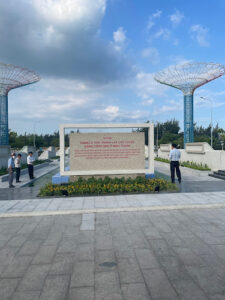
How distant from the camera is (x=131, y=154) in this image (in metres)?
10.5

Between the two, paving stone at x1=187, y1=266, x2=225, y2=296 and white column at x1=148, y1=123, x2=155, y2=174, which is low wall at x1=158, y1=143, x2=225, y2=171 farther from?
paving stone at x1=187, y1=266, x2=225, y2=296

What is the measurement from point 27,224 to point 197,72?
77.3 feet

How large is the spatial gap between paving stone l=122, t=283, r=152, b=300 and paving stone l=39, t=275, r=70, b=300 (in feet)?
2.55

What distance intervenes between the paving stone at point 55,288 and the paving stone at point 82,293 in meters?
0.09

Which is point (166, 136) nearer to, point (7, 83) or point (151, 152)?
point (7, 83)

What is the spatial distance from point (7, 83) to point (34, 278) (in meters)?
22.5

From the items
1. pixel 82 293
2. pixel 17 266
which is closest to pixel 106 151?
pixel 17 266

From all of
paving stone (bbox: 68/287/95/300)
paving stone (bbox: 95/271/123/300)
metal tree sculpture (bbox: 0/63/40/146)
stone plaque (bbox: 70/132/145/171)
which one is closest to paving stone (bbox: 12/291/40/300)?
paving stone (bbox: 68/287/95/300)

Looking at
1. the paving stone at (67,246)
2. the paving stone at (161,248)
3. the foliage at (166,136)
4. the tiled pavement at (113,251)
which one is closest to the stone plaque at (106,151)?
the tiled pavement at (113,251)

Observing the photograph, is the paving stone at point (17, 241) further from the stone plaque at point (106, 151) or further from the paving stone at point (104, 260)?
the stone plaque at point (106, 151)

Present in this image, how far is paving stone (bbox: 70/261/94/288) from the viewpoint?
10.3ft

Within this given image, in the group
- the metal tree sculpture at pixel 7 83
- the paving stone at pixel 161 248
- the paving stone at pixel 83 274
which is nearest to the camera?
the paving stone at pixel 83 274

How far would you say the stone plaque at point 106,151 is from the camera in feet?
33.6

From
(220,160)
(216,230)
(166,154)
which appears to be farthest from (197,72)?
A: (216,230)
